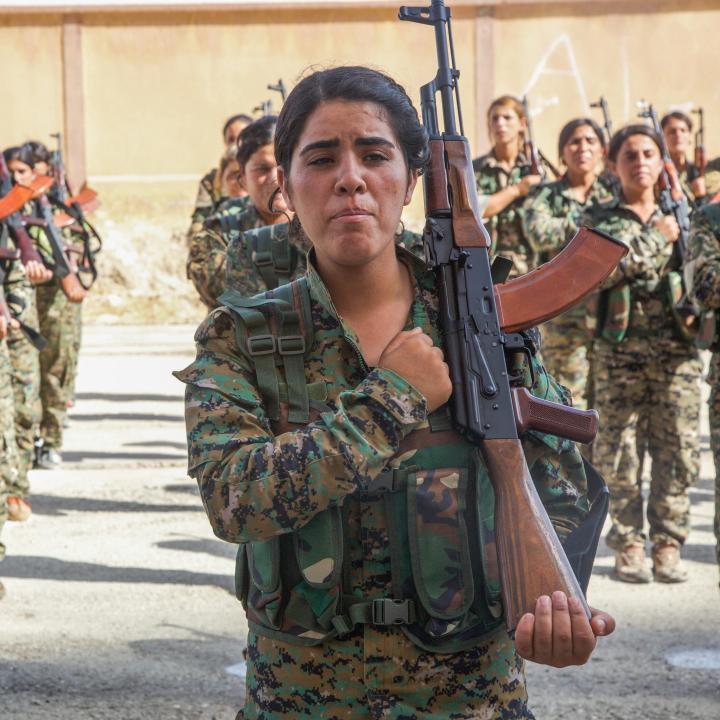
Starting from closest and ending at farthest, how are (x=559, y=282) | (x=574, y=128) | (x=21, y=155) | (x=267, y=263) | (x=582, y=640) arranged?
(x=582, y=640) → (x=559, y=282) → (x=267, y=263) → (x=574, y=128) → (x=21, y=155)

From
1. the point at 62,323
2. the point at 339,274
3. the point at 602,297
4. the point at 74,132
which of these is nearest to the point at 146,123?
the point at 74,132

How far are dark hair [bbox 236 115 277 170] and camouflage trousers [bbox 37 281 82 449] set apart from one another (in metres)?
4.32

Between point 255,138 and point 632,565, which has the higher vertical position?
point 255,138

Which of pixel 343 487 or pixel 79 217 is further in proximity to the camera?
pixel 79 217

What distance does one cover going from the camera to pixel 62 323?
30.5ft

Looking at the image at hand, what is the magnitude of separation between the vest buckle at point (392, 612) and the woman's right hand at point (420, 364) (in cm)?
31

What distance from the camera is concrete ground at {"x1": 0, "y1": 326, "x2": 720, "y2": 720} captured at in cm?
444

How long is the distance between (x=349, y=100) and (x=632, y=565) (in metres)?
4.33

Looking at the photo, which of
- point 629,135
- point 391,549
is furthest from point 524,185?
point 391,549

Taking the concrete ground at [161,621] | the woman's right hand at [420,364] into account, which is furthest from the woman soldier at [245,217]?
the woman's right hand at [420,364]

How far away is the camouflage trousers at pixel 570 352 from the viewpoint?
24.4 ft

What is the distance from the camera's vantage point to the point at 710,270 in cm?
503

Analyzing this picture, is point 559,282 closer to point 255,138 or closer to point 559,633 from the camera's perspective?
point 559,633

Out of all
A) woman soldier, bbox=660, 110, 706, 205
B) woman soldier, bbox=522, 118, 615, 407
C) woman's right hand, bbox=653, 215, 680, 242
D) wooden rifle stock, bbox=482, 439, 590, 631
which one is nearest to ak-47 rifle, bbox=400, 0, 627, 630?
wooden rifle stock, bbox=482, 439, 590, 631
